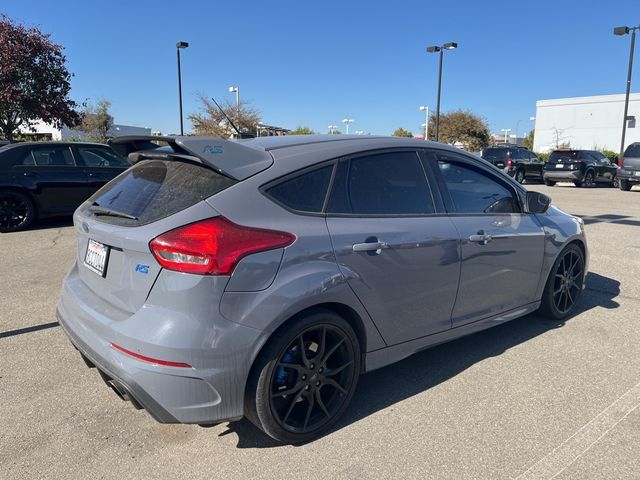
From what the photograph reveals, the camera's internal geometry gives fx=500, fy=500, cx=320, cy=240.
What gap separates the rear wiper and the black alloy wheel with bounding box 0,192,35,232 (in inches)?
272

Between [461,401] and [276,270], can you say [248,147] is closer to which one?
[276,270]

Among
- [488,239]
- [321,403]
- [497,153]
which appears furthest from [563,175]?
[321,403]

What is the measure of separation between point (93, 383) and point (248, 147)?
6.35 ft

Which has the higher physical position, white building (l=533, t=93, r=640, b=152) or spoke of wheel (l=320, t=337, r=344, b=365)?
white building (l=533, t=93, r=640, b=152)

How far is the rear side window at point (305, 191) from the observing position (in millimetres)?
2633

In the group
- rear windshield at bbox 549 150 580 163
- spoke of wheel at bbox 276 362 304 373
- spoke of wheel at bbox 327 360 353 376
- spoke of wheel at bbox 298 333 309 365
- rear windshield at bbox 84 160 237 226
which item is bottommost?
spoke of wheel at bbox 327 360 353 376

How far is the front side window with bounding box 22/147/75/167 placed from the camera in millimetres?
8906

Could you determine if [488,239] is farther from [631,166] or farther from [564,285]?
[631,166]

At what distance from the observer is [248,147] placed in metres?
2.78

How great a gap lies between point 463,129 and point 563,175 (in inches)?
1081

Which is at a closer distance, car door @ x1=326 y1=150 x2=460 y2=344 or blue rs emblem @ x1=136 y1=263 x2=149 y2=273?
blue rs emblem @ x1=136 y1=263 x2=149 y2=273

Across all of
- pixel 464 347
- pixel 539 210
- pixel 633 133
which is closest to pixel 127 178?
pixel 464 347

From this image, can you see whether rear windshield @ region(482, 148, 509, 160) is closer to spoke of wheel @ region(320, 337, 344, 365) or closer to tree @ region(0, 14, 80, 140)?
tree @ region(0, 14, 80, 140)

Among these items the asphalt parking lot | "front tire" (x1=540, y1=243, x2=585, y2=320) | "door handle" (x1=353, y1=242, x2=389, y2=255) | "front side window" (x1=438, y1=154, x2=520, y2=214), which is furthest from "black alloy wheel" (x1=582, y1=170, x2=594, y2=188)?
"door handle" (x1=353, y1=242, x2=389, y2=255)
